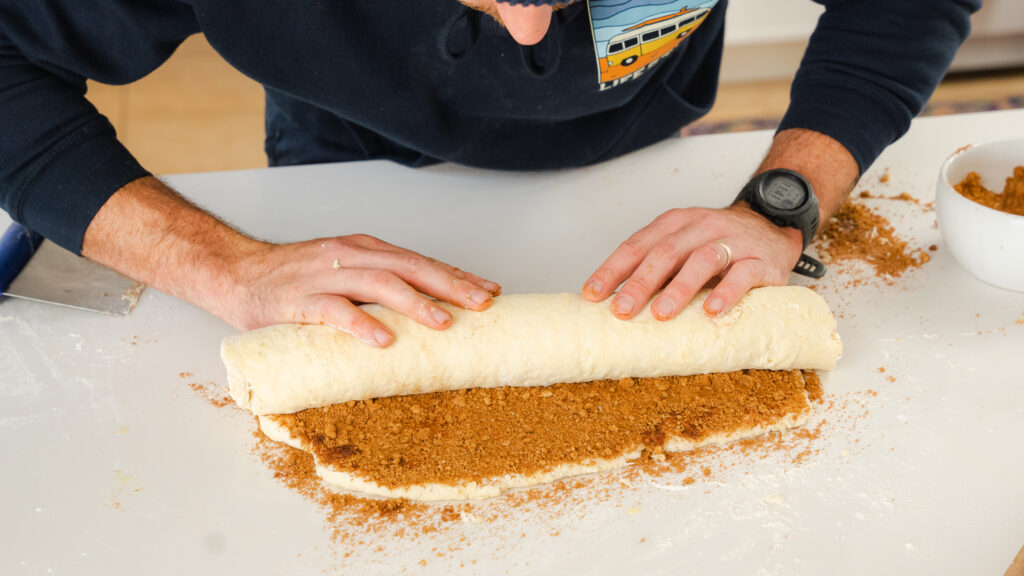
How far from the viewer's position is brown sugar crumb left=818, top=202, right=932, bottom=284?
1376mm

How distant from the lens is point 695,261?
1187 mm

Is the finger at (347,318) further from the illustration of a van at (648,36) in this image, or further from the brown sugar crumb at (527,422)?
the illustration of a van at (648,36)

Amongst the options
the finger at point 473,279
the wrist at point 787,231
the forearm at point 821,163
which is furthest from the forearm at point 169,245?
the forearm at point 821,163

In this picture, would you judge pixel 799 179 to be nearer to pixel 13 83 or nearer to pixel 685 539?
pixel 685 539

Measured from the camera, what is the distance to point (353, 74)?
1351mm

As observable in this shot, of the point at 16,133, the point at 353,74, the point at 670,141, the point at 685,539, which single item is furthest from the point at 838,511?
the point at 16,133

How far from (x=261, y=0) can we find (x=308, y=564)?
0.88m

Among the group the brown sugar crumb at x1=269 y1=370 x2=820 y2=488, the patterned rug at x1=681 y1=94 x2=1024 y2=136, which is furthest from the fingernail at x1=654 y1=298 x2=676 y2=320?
the patterned rug at x1=681 y1=94 x2=1024 y2=136

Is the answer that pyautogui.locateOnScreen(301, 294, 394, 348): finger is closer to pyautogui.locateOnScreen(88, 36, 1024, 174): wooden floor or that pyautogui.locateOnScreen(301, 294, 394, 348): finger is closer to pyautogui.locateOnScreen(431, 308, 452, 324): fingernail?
pyautogui.locateOnScreen(431, 308, 452, 324): fingernail

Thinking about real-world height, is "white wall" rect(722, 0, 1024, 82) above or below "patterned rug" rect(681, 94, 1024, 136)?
→ above

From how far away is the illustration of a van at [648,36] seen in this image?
4.44 ft

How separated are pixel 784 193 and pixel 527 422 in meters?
0.60

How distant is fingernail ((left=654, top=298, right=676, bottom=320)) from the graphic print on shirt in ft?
1.60

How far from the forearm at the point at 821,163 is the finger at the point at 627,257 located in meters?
0.31
